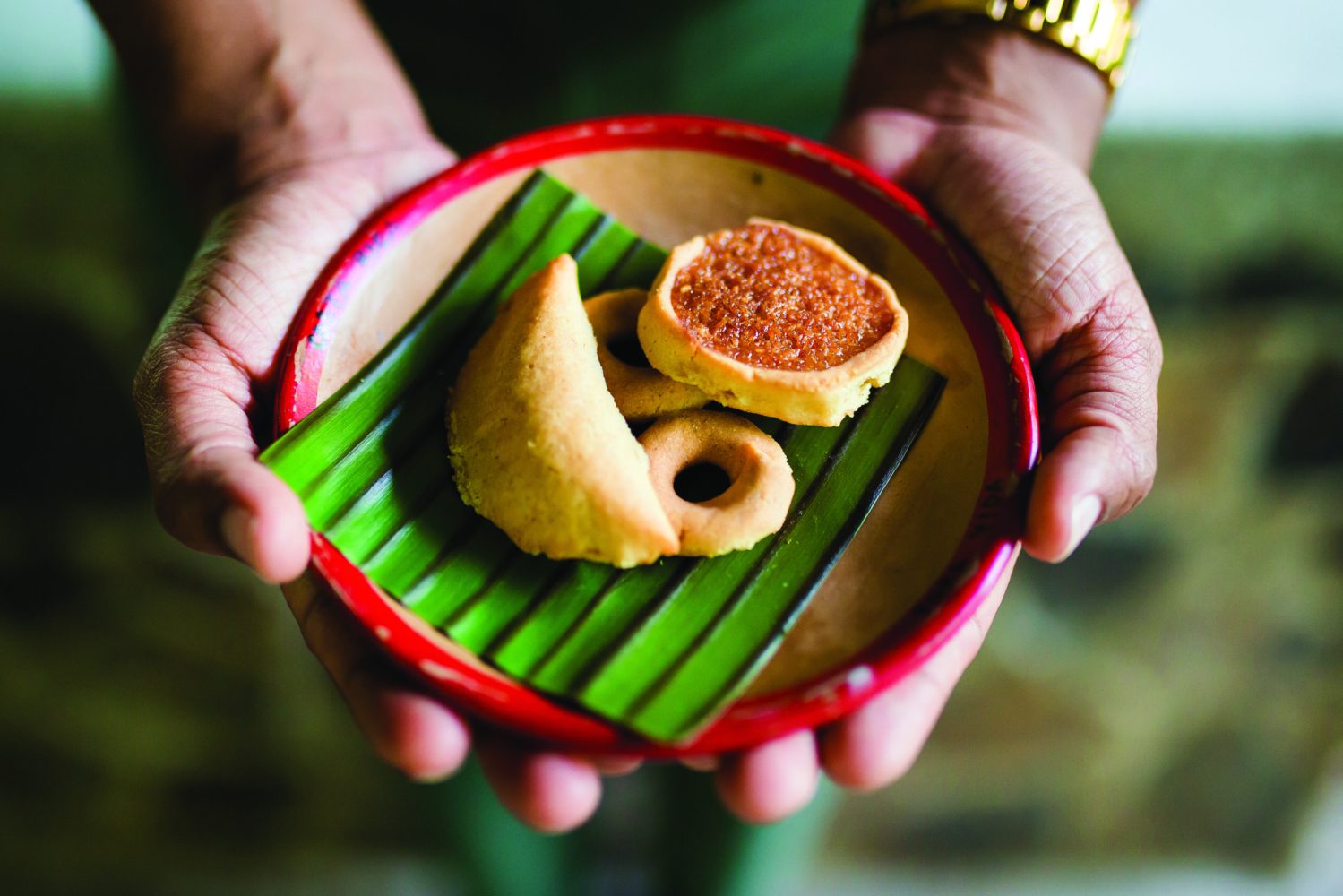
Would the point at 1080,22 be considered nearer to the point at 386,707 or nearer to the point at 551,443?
the point at 551,443

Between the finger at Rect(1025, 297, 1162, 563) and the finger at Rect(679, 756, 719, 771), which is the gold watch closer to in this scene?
the finger at Rect(1025, 297, 1162, 563)

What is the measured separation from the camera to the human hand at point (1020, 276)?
1360mm

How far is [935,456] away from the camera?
1.58 m

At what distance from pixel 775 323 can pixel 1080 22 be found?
1.11m

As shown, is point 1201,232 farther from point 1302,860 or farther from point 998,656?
point 1302,860

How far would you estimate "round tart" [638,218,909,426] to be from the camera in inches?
61.9

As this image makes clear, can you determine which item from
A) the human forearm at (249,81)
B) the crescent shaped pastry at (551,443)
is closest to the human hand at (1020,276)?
the crescent shaped pastry at (551,443)

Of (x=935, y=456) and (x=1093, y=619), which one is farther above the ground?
(x=935, y=456)

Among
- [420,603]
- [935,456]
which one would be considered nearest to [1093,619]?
[935,456]

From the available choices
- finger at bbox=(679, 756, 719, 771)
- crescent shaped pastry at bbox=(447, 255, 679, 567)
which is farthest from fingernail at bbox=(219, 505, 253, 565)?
finger at bbox=(679, 756, 719, 771)

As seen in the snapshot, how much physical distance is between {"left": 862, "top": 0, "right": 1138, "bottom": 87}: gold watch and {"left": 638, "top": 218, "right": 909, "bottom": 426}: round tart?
819 mm

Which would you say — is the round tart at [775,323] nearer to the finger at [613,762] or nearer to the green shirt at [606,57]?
the finger at [613,762]

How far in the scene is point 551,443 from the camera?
147 centimetres

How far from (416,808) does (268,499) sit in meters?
2.31
